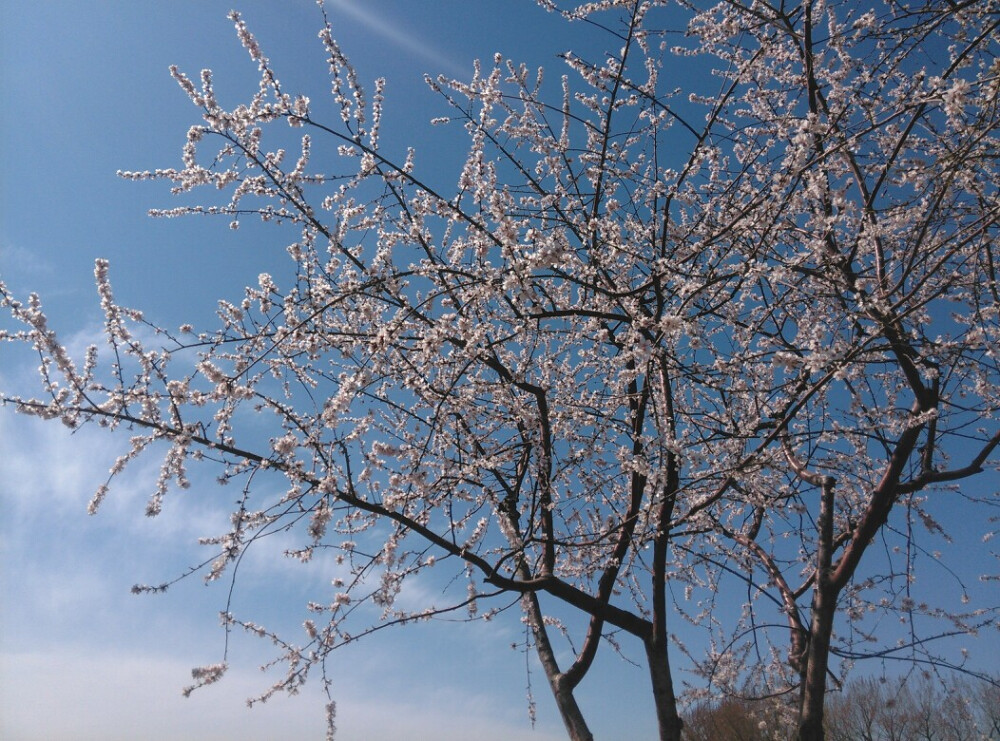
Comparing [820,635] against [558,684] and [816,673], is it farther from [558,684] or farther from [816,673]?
[558,684]

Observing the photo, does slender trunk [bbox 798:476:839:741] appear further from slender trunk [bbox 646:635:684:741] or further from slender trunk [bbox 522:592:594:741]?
slender trunk [bbox 522:592:594:741]

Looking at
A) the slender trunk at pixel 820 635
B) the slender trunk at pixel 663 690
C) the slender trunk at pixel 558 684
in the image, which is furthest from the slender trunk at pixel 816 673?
the slender trunk at pixel 558 684

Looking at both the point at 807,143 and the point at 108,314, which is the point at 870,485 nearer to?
the point at 807,143

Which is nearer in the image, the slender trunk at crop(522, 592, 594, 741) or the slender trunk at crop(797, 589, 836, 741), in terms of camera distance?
the slender trunk at crop(797, 589, 836, 741)

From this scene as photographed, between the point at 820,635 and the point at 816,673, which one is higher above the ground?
the point at 820,635

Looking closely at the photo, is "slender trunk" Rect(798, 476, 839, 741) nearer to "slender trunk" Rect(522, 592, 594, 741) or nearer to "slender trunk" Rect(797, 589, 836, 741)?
"slender trunk" Rect(797, 589, 836, 741)

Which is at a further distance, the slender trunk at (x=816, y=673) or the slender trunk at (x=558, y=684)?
the slender trunk at (x=558, y=684)

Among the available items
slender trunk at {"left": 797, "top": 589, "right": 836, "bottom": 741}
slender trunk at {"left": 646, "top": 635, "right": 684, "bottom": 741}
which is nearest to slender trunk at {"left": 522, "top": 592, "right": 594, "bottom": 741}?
slender trunk at {"left": 646, "top": 635, "right": 684, "bottom": 741}

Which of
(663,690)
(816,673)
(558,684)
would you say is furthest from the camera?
(558,684)

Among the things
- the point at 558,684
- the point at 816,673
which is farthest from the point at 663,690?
the point at 816,673

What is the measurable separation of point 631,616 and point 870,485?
2.14m

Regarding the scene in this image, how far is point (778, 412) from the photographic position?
3748 millimetres

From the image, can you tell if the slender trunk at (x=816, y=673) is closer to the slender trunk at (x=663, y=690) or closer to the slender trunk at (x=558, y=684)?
the slender trunk at (x=663, y=690)

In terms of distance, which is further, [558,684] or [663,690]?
[558,684]
